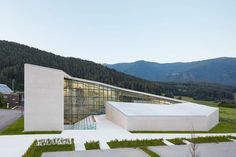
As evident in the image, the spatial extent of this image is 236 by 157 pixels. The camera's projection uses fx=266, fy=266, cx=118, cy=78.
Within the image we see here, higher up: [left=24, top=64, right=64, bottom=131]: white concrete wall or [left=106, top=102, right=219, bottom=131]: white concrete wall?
[left=24, top=64, right=64, bottom=131]: white concrete wall

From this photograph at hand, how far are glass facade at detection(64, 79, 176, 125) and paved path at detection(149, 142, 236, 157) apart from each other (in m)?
18.1

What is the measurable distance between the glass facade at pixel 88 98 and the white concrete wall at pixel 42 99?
582cm

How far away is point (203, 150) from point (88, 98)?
21091mm

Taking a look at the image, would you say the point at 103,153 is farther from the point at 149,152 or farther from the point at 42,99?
the point at 42,99

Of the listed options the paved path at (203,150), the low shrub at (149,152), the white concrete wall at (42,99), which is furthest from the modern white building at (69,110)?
the low shrub at (149,152)

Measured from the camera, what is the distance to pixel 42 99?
1168 inches

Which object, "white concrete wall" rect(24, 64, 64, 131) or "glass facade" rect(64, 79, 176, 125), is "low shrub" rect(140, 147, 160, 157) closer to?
"white concrete wall" rect(24, 64, 64, 131)

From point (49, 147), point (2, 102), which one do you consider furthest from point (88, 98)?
point (2, 102)

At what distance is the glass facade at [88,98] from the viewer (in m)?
36.6

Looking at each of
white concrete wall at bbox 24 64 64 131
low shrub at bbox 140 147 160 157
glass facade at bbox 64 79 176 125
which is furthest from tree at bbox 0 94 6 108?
low shrub at bbox 140 147 160 157

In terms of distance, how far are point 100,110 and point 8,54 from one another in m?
96.0

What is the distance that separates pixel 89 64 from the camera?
126 meters

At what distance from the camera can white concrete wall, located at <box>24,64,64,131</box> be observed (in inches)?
1155

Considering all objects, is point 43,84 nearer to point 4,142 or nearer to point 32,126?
point 32,126
